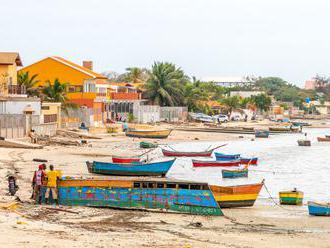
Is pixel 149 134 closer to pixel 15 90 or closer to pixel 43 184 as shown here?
pixel 15 90

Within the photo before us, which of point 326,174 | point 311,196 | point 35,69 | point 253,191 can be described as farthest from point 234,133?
point 253,191

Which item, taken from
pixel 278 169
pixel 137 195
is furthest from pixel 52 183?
pixel 278 169

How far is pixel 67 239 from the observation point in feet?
65.0

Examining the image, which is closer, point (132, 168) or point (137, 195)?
point (137, 195)

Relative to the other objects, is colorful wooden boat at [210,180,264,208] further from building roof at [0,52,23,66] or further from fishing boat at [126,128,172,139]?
fishing boat at [126,128,172,139]

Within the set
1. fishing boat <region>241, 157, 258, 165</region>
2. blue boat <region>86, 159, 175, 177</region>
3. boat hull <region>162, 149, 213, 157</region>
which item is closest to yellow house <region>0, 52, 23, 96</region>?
boat hull <region>162, 149, 213, 157</region>

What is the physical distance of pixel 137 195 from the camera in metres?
27.4

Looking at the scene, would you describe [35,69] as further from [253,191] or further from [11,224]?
[11,224]

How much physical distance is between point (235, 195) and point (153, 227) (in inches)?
329

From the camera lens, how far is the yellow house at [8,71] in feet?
210

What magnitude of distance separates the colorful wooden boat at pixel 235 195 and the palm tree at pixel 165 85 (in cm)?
7758

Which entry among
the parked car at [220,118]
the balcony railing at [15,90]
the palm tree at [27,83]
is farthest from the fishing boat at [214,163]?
the parked car at [220,118]

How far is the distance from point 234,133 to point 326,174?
5109cm

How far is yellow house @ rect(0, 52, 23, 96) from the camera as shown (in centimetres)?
6406
